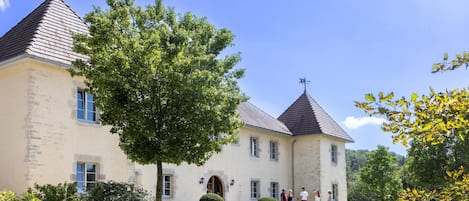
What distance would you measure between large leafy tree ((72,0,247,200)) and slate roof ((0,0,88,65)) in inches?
112

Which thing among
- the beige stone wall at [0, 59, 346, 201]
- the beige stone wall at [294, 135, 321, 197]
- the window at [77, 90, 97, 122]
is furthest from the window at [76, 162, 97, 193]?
the beige stone wall at [294, 135, 321, 197]

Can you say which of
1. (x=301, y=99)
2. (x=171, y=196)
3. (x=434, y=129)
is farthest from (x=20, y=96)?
(x=301, y=99)

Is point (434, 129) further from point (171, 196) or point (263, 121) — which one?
point (263, 121)

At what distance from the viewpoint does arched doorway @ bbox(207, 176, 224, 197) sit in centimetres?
2305

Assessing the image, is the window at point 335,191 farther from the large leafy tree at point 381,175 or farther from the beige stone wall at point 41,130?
the beige stone wall at point 41,130

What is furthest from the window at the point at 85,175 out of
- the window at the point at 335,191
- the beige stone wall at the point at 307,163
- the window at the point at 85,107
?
the window at the point at 335,191

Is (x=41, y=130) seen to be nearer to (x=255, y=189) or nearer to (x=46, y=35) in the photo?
(x=46, y=35)

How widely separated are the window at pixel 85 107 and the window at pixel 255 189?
36.1 feet

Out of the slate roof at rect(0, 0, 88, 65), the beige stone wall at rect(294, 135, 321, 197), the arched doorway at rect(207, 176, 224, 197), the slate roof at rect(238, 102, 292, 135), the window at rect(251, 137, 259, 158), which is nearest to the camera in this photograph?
the slate roof at rect(0, 0, 88, 65)

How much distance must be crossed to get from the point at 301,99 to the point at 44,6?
58.0 feet

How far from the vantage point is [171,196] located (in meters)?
20.0

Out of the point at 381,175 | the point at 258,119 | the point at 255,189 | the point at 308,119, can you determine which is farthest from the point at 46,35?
the point at 381,175

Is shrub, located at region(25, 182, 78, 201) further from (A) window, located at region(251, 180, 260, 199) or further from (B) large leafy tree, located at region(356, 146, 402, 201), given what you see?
(B) large leafy tree, located at region(356, 146, 402, 201)

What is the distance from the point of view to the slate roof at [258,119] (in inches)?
994
